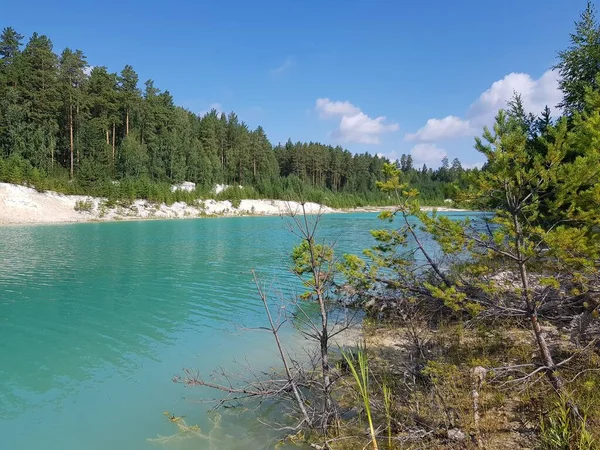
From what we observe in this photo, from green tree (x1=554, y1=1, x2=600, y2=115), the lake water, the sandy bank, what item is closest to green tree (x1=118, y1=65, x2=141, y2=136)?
the sandy bank

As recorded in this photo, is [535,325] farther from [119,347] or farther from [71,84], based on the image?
[71,84]

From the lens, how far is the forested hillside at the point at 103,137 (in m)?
62.5

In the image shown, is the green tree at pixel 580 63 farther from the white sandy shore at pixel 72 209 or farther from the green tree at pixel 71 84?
the green tree at pixel 71 84

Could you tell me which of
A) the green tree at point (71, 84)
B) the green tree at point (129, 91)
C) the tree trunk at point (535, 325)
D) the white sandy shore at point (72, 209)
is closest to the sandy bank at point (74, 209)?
the white sandy shore at point (72, 209)

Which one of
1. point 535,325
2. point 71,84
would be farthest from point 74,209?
point 535,325

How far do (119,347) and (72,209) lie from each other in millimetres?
59247

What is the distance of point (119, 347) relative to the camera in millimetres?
10461

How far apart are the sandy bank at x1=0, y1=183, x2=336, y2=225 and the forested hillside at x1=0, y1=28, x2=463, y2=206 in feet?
6.24

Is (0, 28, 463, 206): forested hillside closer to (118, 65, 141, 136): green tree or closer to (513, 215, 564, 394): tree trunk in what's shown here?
(118, 65, 141, 136): green tree

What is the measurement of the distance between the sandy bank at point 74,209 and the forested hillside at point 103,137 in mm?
1901

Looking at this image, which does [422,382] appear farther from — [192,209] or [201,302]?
[192,209]

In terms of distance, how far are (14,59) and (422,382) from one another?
89.9 meters

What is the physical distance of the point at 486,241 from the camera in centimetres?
573

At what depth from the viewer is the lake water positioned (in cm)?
654
